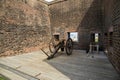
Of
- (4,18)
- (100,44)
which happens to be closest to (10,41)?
(4,18)

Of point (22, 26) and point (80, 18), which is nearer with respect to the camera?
point (22, 26)

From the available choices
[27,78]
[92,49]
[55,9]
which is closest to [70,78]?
[27,78]

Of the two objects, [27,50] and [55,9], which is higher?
[55,9]

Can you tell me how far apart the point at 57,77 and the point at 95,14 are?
6853mm

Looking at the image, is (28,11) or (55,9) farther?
(55,9)

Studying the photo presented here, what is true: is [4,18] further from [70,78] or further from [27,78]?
[70,78]

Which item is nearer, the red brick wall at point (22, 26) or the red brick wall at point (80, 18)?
the red brick wall at point (22, 26)

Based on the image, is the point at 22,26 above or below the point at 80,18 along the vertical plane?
below

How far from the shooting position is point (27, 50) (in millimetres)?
8359

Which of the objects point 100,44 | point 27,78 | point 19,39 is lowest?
point 27,78

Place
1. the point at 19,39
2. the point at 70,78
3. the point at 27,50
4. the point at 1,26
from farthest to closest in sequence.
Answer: the point at 27,50, the point at 19,39, the point at 1,26, the point at 70,78

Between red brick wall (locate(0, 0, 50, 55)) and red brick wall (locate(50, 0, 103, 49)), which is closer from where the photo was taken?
red brick wall (locate(0, 0, 50, 55))

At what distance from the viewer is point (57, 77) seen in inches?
134

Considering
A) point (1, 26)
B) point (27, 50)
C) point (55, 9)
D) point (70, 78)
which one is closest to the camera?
point (70, 78)
